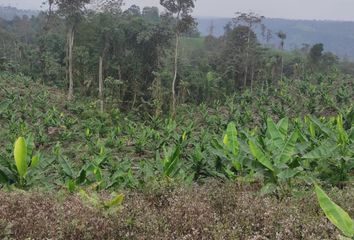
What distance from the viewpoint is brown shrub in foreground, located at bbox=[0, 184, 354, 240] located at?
3018 millimetres

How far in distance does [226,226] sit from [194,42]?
8045cm

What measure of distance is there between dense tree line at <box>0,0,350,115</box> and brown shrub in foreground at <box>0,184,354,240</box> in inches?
837

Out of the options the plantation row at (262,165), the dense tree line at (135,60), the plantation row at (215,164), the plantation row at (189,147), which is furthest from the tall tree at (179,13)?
the plantation row at (262,165)

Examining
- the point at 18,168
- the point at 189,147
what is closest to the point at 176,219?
the point at 18,168

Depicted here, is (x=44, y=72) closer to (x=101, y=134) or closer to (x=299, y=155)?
(x=101, y=134)

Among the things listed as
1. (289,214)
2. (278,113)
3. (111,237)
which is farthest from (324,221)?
(278,113)

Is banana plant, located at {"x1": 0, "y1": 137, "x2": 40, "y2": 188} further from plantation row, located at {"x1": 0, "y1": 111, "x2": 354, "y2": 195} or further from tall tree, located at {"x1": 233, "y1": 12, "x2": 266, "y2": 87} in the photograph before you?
tall tree, located at {"x1": 233, "y1": 12, "x2": 266, "y2": 87}

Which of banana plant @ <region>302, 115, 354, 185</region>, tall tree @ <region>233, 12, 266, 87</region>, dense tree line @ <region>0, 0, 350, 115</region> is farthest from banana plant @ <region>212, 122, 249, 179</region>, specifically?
tall tree @ <region>233, 12, 266, 87</region>

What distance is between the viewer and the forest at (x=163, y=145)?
3203 mm

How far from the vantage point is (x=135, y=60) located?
3141 centimetres

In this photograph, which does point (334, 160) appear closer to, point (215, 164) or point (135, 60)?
point (215, 164)

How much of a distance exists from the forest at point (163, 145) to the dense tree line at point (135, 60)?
0.36 feet

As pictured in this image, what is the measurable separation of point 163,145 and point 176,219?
9379 mm

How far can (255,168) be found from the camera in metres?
5.29
